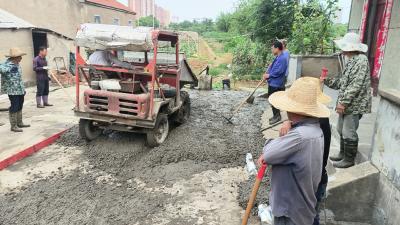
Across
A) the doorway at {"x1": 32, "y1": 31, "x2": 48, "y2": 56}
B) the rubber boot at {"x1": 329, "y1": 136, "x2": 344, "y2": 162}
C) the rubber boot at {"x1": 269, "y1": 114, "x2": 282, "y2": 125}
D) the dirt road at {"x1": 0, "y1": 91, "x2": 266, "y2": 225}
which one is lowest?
the dirt road at {"x1": 0, "y1": 91, "x2": 266, "y2": 225}

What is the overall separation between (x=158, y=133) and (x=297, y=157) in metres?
4.45

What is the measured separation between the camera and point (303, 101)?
242 cm

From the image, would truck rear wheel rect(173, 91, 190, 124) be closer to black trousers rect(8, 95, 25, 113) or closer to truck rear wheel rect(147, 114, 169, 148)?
truck rear wheel rect(147, 114, 169, 148)

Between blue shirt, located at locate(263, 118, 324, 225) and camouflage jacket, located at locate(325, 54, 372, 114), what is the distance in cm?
201

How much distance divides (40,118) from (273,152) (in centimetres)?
743

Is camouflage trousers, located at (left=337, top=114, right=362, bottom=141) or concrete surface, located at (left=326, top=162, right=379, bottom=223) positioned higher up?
camouflage trousers, located at (left=337, top=114, right=362, bottom=141)

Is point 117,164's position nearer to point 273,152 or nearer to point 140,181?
point 140,181

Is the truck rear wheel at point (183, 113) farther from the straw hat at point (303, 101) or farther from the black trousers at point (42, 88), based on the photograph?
the straw hat at point (303, 101)

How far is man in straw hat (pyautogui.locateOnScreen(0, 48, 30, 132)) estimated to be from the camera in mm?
6848

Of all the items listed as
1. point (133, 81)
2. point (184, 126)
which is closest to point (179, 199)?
point (133, 81)

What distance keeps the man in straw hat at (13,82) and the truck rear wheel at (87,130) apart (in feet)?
5.19

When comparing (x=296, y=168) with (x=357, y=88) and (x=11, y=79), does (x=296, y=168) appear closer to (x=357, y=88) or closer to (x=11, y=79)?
(x=357, y=88)

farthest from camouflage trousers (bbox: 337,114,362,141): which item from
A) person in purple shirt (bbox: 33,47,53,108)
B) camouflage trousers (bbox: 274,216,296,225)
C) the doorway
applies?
the doorway

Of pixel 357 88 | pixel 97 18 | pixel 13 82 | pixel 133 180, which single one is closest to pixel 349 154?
pixel 357 88
